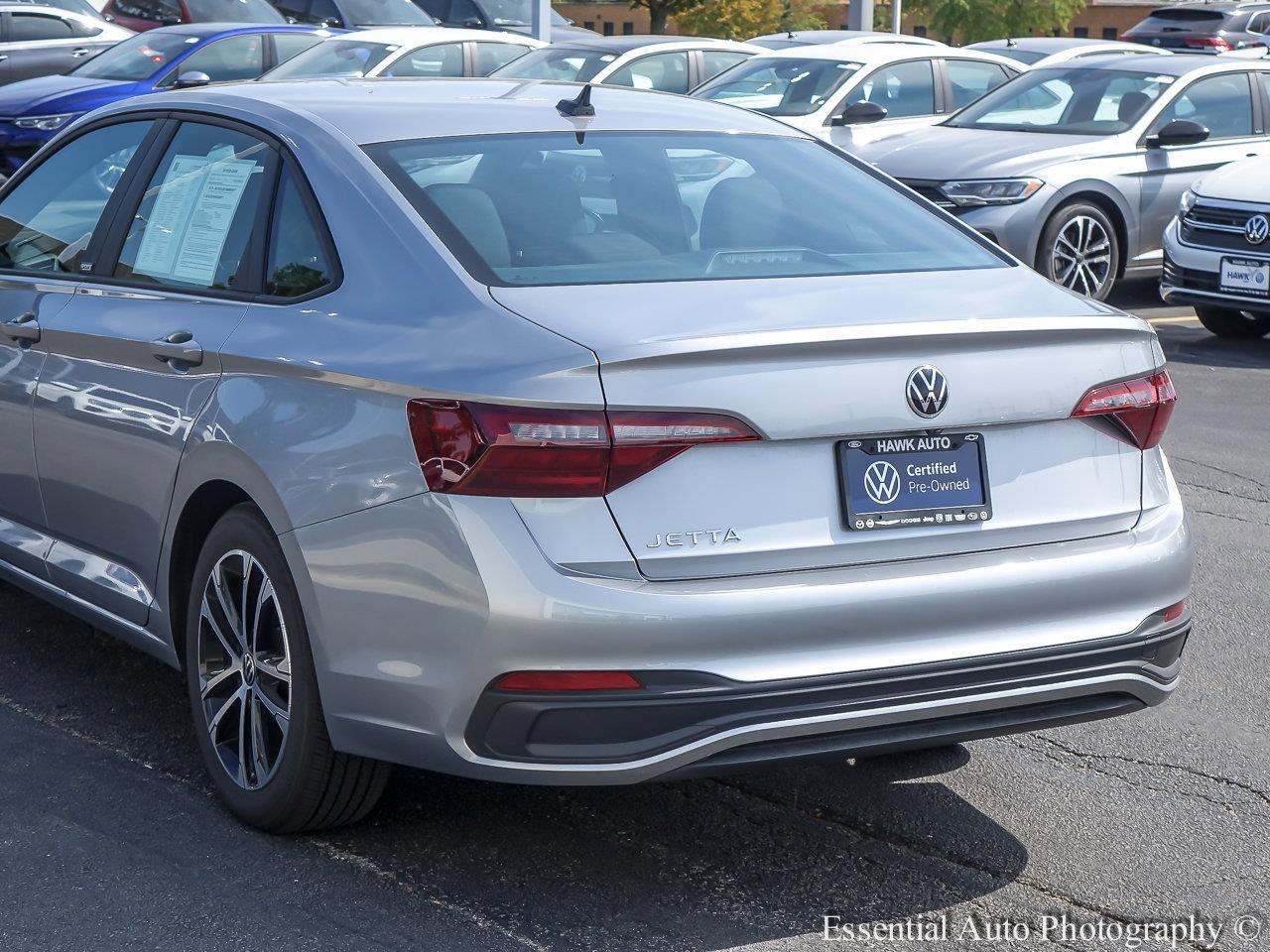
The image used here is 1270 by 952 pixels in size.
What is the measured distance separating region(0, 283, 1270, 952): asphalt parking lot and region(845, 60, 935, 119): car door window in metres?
10.5

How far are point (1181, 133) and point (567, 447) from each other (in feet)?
32.8

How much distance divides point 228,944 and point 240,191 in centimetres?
183

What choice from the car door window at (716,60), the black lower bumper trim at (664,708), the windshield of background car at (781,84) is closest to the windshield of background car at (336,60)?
the car door window at (716,60)

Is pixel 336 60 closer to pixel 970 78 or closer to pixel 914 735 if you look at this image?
pixel 970 78

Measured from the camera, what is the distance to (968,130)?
13.1m

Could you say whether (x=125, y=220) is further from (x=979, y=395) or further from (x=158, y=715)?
(x=979, y=395)

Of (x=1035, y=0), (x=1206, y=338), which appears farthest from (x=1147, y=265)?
(x=1035, y=0)

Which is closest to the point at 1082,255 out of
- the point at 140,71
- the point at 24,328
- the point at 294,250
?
the point at 24,328

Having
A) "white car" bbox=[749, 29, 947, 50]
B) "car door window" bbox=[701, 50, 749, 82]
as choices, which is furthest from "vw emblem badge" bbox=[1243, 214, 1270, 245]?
"car door window" bbox=[701, 50, 749, 82]

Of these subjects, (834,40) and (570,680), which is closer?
(570,680)

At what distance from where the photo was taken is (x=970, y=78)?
50.6 feet

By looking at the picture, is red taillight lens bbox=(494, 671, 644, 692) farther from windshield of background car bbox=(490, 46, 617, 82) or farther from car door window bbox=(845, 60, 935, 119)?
windshield of background car bbox=(490, 46, 617, 82)

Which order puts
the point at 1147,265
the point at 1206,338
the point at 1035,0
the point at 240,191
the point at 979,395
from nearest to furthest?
the point at 979,395, the point at 240,191, the point at 1206,338, the point at 1147,265, the point at 1035,0

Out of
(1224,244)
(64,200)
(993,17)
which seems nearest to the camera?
(64,200)
